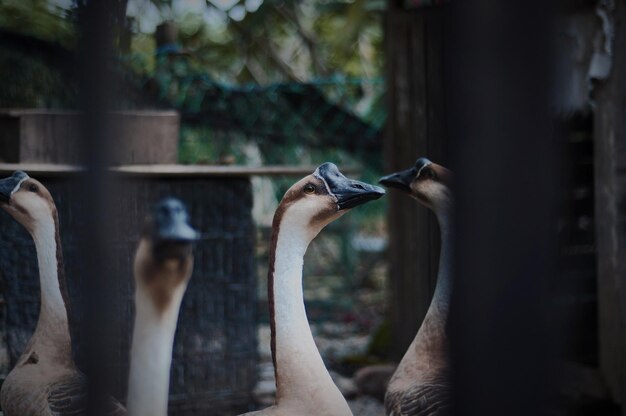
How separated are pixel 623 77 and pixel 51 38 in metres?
3.61

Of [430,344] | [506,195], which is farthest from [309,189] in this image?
[506,195]

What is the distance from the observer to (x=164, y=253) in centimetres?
177

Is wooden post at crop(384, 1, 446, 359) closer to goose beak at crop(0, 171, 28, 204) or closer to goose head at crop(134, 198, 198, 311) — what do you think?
goose beak at crop(0, 171, 28, 204)

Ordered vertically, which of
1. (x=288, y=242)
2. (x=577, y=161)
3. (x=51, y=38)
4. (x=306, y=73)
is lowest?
(x=288, y=242)

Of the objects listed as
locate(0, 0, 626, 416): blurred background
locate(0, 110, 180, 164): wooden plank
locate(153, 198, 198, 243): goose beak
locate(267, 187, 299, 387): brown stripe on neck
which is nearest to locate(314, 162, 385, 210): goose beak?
locate(267, 187, 299, 387): brown stripe on neck

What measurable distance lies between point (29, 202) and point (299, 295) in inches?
33.7

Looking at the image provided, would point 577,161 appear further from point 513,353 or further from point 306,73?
point 306,73

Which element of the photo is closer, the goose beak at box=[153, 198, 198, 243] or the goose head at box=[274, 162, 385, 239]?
the goose beak at box=[153, 198, 198, 243]

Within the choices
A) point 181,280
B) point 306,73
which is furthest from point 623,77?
point 306,73

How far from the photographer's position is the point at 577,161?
15.5 feet

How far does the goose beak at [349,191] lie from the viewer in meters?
2.23

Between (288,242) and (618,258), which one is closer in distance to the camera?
(288,242)

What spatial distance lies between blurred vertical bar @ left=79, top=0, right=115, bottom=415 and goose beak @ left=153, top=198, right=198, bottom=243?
2.06 feet

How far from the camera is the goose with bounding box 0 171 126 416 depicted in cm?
221
